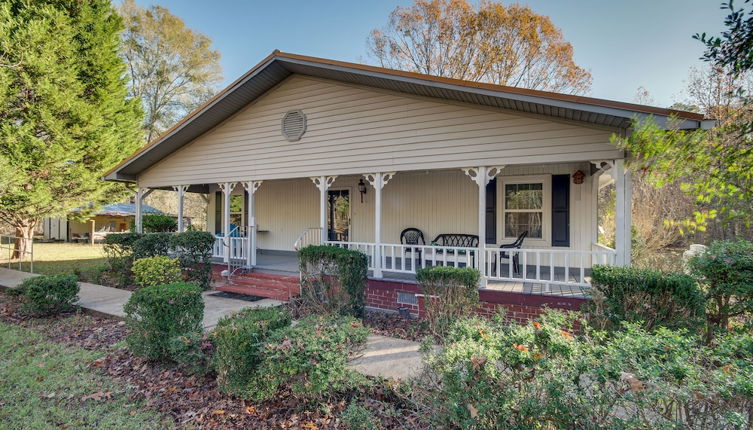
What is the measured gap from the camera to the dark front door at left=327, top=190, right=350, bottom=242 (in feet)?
36.2

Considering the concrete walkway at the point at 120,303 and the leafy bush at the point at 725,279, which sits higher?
the leafy bush at the point at 725,279

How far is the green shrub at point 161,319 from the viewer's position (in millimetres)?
4344

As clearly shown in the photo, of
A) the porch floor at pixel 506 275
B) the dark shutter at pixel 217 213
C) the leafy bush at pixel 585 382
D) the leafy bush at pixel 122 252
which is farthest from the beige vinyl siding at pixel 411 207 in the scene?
the leafy bush at pixel 585 382

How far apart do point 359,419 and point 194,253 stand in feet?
23.2

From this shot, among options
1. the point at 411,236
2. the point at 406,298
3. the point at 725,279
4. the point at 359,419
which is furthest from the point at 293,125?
the point at 725,279

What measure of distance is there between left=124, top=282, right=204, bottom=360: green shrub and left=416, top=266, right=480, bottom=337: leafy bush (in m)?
3.20

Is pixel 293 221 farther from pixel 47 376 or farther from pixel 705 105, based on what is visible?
pixel 705 105

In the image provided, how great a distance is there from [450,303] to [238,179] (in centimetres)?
716

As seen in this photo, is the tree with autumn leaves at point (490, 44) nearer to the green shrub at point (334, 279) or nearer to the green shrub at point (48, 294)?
the green shrub at point (334, 279)

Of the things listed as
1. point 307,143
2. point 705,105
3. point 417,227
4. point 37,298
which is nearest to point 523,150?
point 417,227

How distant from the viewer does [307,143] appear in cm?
880

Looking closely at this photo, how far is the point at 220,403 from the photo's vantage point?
348cm

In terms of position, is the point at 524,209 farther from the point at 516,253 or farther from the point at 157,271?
the point at 157,271

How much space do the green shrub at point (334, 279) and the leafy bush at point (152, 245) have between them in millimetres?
4463
